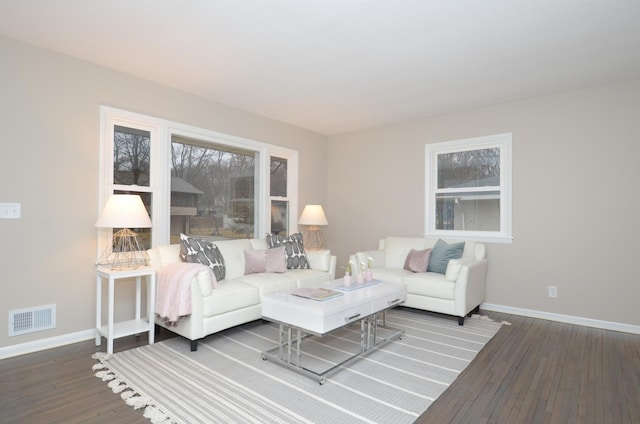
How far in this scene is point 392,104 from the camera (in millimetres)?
4367

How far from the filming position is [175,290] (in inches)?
118

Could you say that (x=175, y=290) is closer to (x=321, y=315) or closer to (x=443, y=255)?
(x=321, y=315)

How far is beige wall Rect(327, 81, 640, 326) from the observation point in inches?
141

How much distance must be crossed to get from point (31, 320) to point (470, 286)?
412 cm

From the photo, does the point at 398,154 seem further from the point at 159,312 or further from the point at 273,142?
the point at 159,312

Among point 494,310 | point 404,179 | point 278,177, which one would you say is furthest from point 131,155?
point 494,310

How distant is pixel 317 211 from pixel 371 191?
3.18ft

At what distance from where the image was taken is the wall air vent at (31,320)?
2836 millimetres

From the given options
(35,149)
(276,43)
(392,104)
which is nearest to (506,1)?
(276,43)

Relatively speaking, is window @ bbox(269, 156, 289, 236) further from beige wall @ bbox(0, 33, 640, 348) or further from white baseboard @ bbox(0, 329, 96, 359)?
white baseboard @ bbox(0, 329, 96, 359)

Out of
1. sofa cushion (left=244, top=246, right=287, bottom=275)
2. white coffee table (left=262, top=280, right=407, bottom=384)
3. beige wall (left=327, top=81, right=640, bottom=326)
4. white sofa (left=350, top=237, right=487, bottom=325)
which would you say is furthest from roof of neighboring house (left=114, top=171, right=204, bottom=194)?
beige wall (left=327, top=81, right=640, bottom=326)

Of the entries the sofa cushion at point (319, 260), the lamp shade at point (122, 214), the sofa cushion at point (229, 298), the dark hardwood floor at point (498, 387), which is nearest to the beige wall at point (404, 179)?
the lamp shade at point (122, 214)

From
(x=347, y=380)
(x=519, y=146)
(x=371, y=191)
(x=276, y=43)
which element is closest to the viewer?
(x=347, y=380)

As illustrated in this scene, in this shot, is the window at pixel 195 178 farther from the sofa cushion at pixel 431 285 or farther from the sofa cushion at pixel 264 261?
the sofa cushion at pixel 431 285
